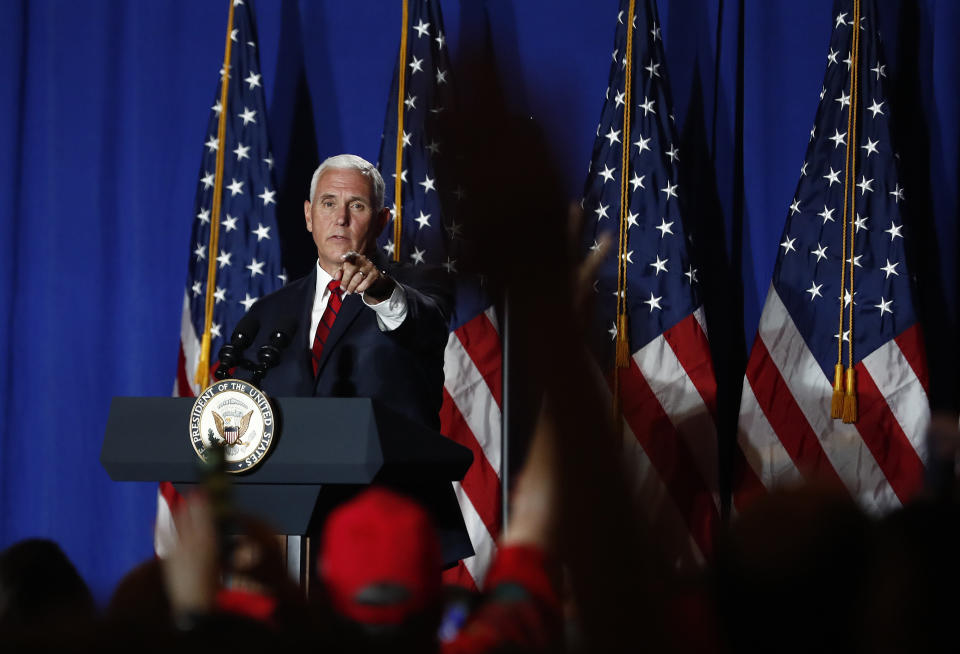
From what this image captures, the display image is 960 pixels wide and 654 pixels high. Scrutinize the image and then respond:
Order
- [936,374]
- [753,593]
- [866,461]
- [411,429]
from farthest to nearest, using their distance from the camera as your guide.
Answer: [936,374] → [866,461] → [411,429] → [753,593]

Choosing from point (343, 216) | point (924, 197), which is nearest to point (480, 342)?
point (343, 216)

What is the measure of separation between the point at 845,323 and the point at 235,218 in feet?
8.07

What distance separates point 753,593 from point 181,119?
14.9 feet

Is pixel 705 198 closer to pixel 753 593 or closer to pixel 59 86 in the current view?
pixel 59 86

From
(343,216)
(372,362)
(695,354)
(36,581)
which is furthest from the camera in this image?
(695,354)

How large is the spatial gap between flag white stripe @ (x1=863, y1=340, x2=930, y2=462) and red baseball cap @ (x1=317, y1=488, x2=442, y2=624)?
11.2ft

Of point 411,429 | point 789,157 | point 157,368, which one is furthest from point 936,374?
point 157,368

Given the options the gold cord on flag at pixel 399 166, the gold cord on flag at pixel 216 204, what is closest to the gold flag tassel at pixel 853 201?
the gold cord on flag at pixel 399 166

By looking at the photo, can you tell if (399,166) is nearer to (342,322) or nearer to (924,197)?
(342,322)

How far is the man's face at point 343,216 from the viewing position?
2.97m

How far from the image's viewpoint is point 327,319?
2771mm

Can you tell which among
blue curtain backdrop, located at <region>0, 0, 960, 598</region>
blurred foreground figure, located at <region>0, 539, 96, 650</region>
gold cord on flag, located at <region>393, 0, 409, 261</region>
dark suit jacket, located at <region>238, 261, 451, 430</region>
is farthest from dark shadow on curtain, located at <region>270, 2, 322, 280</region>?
blurred foreground figure, located at <region>0, 539, 96, 650</region>

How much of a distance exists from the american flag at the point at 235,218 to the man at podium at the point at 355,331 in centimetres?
131

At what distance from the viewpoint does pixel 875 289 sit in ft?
12.6
